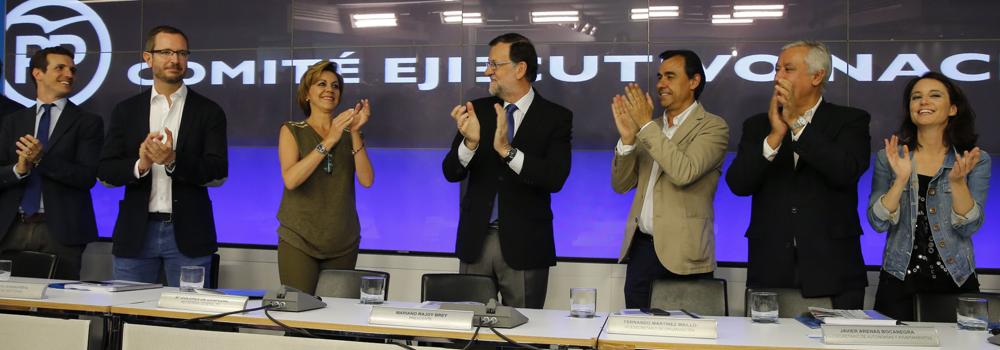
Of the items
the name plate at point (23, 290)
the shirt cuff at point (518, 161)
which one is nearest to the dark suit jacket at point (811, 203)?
the shirt cuff at point (518, 161)

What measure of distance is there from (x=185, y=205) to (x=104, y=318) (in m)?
1.38

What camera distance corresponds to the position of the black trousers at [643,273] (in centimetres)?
401

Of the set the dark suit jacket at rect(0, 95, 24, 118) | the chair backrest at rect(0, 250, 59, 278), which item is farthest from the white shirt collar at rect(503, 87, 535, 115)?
the dark suit jacket at rect(0, 95, 24, 118)

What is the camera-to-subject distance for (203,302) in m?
3.04

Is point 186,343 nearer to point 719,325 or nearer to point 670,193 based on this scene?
point 719,325

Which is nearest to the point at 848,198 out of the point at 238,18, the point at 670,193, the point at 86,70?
the point at 670,193

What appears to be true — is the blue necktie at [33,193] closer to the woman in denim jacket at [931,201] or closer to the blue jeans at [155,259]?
the blue jeans at [155,259]

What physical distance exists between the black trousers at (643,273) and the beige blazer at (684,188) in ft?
0.17

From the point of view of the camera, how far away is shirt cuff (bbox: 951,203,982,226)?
12.1 ft

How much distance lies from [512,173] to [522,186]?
0.07 m

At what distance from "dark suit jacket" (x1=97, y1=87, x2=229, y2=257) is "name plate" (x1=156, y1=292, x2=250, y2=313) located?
128 centimetres

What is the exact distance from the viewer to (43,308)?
3.19 metres

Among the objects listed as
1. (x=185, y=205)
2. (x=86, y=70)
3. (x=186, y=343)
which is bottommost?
(x=186, y=343)

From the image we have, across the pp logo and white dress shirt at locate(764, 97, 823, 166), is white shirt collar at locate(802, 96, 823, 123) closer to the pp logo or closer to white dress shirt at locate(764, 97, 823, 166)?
white dress shirt at locate(764, 97, 823, 166)
